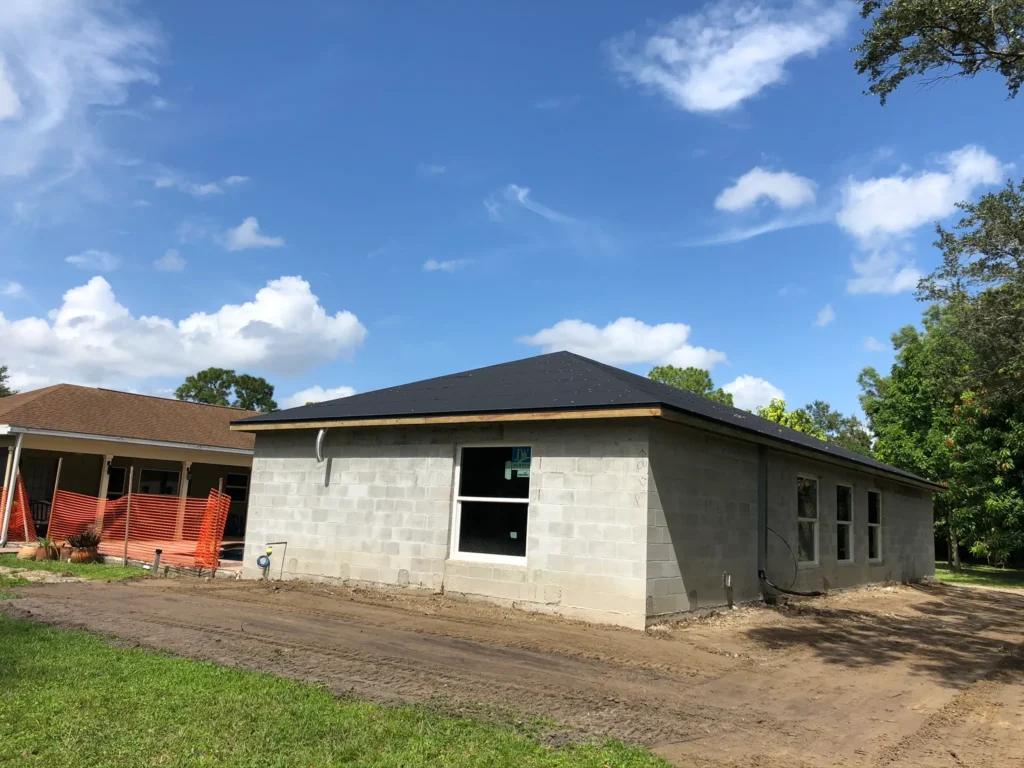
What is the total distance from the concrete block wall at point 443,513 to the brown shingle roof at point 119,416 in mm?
8737

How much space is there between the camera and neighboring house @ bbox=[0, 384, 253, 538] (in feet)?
62.2

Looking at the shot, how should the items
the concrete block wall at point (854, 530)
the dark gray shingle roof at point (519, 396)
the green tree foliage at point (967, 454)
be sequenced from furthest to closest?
the green tree foliage at point (967, 454) < the concrete block wall at point (854, 530) < the dark gray shingle roof at point (519, 396)

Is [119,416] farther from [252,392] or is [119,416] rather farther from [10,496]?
[252,392]

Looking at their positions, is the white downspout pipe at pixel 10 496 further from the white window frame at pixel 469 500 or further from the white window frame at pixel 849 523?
the white window frame at pixel 849 523

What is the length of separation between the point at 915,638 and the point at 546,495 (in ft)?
18.4

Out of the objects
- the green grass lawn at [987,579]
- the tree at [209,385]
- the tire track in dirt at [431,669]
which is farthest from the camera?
the tree at [209,385]

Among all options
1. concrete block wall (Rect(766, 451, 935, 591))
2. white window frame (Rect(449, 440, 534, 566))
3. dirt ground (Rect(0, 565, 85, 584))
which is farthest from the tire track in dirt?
concrete block wall (Rect(766, 451, 935, 591))

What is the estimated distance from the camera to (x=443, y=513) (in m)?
11.1

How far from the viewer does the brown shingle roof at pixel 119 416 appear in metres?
19.2

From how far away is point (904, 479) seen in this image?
60.6 ft

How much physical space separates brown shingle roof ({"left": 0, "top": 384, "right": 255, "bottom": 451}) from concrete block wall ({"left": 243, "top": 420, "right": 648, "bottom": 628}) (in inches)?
344

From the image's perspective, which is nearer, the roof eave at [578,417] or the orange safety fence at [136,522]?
the roof eave at [578,417]

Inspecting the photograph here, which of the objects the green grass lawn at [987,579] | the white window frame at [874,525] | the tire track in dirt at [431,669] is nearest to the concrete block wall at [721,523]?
the white window frame at [874,525]

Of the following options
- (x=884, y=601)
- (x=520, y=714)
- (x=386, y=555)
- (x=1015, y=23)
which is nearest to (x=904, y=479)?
(x=884, y=601)
